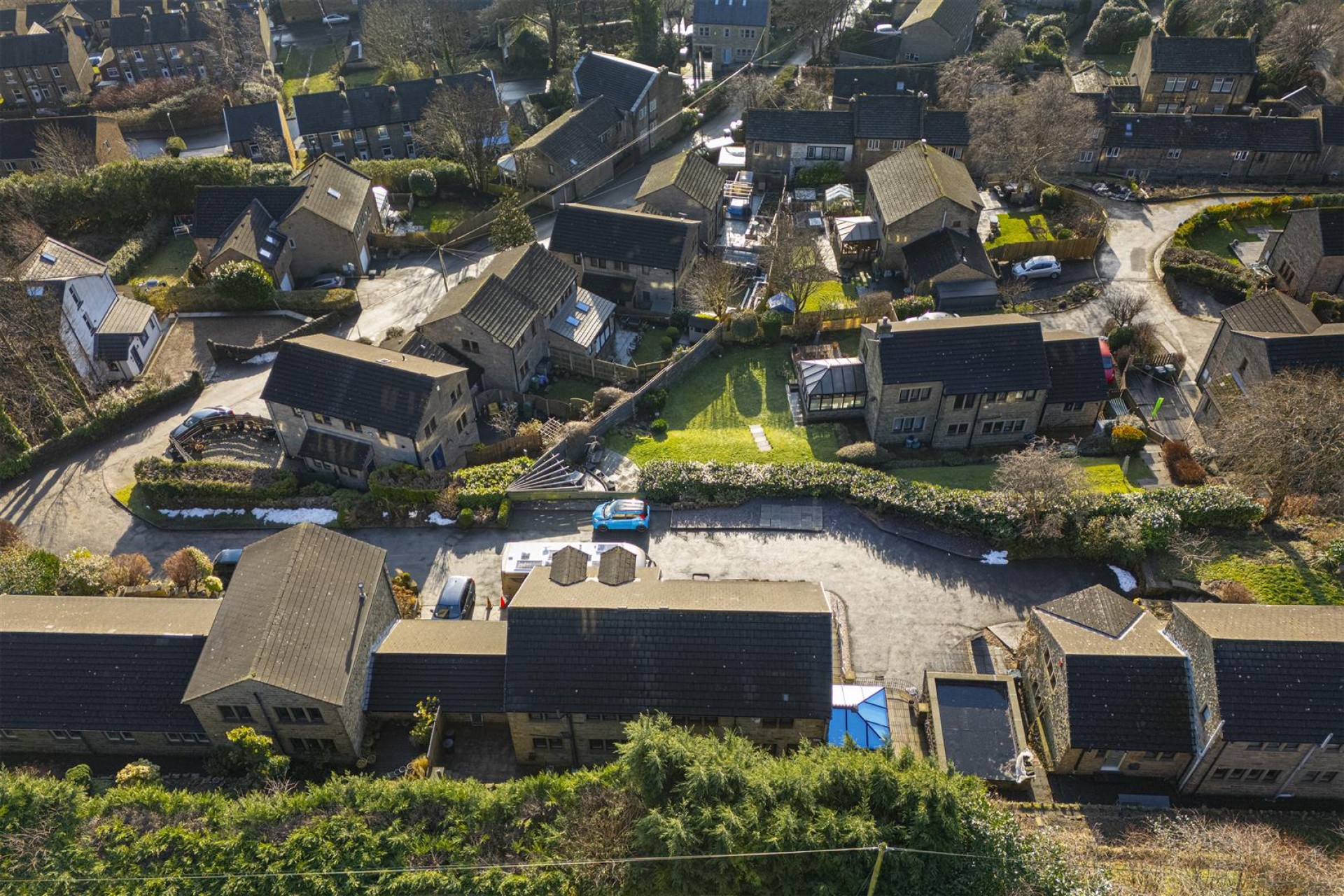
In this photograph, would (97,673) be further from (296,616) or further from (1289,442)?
(1289,442)

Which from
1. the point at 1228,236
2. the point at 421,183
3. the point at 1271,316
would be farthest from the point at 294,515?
the point at 1228,236

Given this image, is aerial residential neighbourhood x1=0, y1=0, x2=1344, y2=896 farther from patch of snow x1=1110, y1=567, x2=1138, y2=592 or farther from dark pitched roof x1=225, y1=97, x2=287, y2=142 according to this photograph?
dark pitched roof x1=225, y1=97, x2=287, y2=142

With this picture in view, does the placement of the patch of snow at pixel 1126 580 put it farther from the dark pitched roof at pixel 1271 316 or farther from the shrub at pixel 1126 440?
the dark pitched roof at pixel 1271 316

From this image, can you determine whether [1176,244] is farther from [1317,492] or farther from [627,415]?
[627,415]

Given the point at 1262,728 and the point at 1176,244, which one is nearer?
the point at 1262,728

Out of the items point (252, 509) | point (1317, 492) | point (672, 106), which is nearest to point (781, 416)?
point (1317, 492)

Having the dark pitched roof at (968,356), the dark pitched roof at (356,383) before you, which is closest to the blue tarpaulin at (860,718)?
the dark pitched roof at (968,356)
